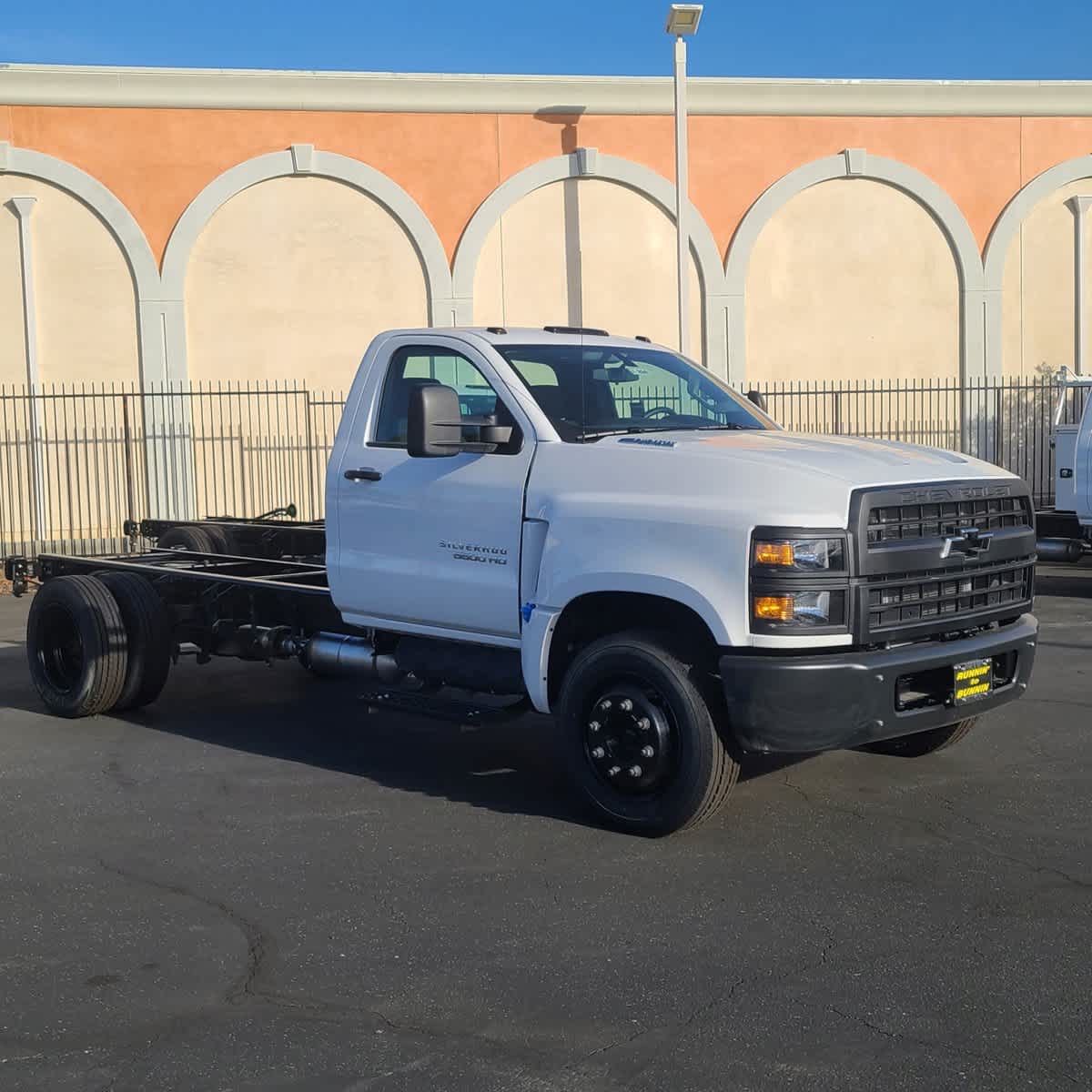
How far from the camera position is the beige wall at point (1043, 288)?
23906 millimetres

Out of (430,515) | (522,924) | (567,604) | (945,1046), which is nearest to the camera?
(945,1046)

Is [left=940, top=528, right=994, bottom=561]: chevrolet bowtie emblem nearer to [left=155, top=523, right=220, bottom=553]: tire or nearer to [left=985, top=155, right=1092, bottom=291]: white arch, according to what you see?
[left=155, top=523, right=220, bottom=553]: tire

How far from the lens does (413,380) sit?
7469mm

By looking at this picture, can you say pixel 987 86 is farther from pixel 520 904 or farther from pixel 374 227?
pixel 520 904

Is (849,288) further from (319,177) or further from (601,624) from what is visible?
(601,624)

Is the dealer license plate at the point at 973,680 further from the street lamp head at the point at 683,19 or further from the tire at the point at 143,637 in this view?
the street lamp head at the point at 683,19

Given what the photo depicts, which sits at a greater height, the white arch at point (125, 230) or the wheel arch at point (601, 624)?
the white arch at point (125, 230)

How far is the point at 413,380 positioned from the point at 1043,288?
19.3 m

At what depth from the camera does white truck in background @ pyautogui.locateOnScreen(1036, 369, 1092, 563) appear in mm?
13547

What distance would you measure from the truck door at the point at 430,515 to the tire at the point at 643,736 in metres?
0.61

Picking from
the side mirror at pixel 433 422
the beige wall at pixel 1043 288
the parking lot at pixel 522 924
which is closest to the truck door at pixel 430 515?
the side mirror at pixel 433 422

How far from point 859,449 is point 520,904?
8.43ft

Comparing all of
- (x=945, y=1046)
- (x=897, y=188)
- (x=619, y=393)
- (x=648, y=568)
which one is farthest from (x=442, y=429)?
(x=897, y=188)

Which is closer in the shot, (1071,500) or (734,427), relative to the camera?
(734,427)
